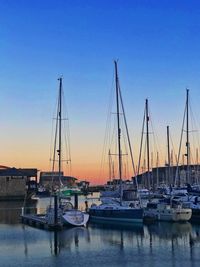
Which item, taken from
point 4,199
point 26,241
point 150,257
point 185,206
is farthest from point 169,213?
point 4,199

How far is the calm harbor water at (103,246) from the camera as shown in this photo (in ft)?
115

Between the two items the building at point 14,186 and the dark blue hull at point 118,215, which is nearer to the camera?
the dark blue hull at point 118,215

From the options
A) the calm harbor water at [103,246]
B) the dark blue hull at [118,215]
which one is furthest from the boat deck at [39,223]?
the dark blue hull at [118,215]

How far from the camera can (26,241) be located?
45.8m

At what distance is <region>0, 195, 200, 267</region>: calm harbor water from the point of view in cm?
3494

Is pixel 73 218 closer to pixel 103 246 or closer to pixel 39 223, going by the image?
pixel 39 223

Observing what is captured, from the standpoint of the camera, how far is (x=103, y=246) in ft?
139

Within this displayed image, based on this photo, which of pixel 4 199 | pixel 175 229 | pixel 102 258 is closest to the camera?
pixel 102 258

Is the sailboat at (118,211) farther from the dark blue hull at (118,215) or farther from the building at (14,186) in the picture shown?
the building at (14,186)

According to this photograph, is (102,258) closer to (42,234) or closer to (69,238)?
(69,238)

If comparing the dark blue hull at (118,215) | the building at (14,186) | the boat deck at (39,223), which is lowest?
the boat deck at (39,223)

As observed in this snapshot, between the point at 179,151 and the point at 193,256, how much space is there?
45.9 metres

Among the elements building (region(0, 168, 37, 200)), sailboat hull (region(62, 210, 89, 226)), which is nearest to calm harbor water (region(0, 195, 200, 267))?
sailboat hull (region(62, 210, 89, 226))

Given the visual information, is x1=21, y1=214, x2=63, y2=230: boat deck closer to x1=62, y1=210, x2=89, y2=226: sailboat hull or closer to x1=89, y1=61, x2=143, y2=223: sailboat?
x1=62, y1=210, x2=89, y2=226: sailboat hull
